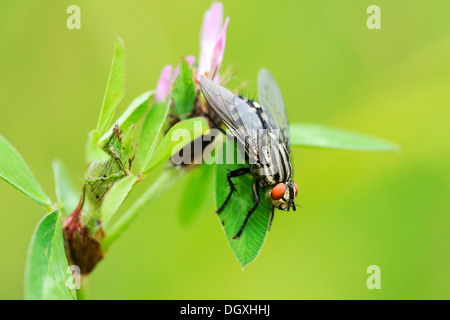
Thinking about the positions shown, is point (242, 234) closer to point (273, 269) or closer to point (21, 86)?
point (273, 269)

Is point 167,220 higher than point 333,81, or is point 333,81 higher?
point 333,81

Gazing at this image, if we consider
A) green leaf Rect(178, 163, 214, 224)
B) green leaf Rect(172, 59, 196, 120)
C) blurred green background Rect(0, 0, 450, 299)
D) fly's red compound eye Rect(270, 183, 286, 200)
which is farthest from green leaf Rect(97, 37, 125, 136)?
blurred green background Rect(0, 0, 450, 299)

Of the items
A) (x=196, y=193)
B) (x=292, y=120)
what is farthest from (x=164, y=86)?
(x=292, y=120)

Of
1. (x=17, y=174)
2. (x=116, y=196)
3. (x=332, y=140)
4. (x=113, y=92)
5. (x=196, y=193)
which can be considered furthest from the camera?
(x=196, y=193)

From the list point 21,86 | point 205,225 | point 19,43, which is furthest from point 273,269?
point 19,43

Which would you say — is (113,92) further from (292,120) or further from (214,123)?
(292,120)

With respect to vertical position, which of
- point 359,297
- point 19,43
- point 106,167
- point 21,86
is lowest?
point 359,297

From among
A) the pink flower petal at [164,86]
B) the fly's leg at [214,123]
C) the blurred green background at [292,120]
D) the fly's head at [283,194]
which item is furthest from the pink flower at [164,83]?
the blurred green background at [292,120]
